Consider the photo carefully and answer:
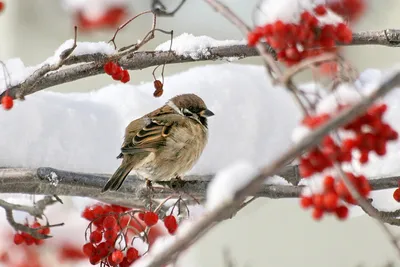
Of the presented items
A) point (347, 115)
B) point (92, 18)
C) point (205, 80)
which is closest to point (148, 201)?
point (205, 80)

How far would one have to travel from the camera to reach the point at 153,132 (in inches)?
116

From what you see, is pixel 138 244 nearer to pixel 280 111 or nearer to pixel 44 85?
pixel 280 111

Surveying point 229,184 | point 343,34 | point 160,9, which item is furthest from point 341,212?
point 160,9

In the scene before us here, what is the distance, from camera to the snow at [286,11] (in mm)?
1457

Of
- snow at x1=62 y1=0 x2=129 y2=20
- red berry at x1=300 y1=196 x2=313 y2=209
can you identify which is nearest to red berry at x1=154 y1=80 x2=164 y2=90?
red berry at x1=300 y1=196 x2=313 y2=209

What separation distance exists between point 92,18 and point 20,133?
9.98 ft

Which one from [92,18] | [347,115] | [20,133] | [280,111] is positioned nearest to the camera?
[347,115]

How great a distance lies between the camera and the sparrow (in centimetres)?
277

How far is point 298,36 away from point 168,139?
1631 millimetres

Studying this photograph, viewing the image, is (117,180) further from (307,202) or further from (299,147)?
(299,147)

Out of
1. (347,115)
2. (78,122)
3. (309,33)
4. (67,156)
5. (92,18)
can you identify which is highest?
(92,18)

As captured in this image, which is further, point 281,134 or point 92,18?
point 92,18

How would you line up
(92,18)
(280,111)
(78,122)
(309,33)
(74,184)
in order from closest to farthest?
(309,33) → (74,184) → (78,122) → (280,111) → (92,18)

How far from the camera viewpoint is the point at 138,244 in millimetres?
2846
